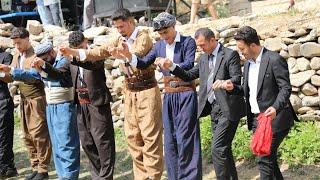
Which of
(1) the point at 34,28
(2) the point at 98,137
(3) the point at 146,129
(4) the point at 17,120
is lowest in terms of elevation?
(4) the point at 17,120

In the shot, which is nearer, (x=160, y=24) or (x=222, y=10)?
(x=160, y=24)

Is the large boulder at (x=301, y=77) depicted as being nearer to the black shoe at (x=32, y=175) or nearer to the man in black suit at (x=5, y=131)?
the black shoe at (x=32, y=175)

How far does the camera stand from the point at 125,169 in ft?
19.9

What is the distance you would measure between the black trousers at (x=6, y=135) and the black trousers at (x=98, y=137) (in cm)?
140

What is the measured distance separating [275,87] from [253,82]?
7.6 inches

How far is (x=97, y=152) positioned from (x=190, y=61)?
142 cm

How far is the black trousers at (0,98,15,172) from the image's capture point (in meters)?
6.06

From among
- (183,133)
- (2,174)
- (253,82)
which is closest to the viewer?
(253,82)

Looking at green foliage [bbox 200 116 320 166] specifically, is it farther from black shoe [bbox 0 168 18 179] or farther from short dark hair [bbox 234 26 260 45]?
black shoe [bbox 0 168 18 179]

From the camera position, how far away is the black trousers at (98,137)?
502 centimetres

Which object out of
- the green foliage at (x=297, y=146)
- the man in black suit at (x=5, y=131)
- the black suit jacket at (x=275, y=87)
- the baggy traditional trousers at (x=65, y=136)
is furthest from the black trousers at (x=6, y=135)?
the black suit jacket at (x=275, y=87)

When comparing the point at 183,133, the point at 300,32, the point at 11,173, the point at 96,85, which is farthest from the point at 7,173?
the point at 300,32

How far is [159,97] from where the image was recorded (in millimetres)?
4848

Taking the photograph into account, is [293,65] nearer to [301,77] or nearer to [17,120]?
[301,77]
